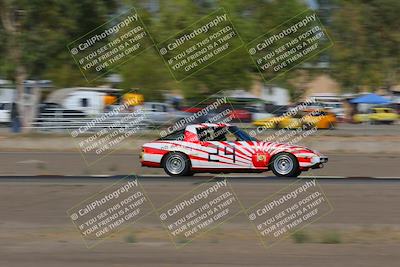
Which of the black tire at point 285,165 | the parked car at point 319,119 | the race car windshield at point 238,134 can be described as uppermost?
the race car windshield at point 238,134

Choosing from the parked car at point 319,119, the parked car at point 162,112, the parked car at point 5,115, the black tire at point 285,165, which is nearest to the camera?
the black tire at point 285,165

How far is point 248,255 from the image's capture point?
8156 mm

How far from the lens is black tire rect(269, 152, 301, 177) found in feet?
53.8

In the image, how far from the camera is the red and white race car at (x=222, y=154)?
16.5 metres

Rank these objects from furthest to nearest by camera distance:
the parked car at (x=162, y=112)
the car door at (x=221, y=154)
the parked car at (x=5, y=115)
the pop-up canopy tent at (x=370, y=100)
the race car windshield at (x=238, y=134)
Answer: the pop-up canopy tent at (x=370, y=100) → the parked car at (x=5, y=115) → the parked car at (x=162, y=112) → the race car windshield at (x=238, y=134) → the car door at (x=221, y=154)

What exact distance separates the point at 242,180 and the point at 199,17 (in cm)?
2464

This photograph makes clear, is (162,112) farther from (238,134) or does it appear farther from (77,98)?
(238,134)

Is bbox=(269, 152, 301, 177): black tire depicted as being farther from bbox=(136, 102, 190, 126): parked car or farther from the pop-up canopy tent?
the pop-up canopy tent

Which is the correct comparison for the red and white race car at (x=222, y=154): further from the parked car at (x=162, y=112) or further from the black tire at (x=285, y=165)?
the parked car at (x=162, y=112)

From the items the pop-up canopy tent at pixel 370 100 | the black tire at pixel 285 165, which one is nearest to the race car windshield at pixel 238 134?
the black tire at pixel 285 165

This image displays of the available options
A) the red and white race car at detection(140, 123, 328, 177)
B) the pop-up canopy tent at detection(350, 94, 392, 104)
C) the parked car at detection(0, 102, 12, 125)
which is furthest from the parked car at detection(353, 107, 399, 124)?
the red and white race car at detection(140, 123, 328, 177)

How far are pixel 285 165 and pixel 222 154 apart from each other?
142 centimetres

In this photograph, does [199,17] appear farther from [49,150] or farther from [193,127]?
[193,127]

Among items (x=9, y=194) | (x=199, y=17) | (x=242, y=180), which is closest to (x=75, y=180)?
(x=9, y=194)
